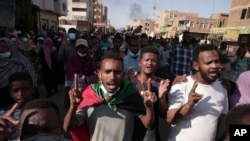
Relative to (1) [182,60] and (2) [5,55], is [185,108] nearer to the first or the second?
(2) [5,55]

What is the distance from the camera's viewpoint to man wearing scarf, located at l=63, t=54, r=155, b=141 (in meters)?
2.16

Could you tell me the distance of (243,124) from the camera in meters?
1.52

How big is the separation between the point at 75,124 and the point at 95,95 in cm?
27

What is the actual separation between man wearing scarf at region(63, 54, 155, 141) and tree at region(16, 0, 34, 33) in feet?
43.7

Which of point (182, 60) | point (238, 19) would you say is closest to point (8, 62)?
point (182, 60)

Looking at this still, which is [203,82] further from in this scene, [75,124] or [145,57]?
[75,124]

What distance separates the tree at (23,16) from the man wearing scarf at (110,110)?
13.3 m

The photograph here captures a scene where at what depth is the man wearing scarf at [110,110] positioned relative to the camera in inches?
85.2

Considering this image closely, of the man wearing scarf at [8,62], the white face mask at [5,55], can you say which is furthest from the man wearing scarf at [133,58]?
the white face mask at [5,55]

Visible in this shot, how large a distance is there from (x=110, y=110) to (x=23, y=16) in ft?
46.7

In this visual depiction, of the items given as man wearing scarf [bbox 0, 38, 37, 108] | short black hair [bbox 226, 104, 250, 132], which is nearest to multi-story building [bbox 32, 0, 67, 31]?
man wearing scarf [bbox 0, 38, 37, 108]

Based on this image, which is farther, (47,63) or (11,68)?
(47,63)

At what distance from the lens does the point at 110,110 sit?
219cm

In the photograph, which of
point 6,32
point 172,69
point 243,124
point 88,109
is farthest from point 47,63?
point 243,124
